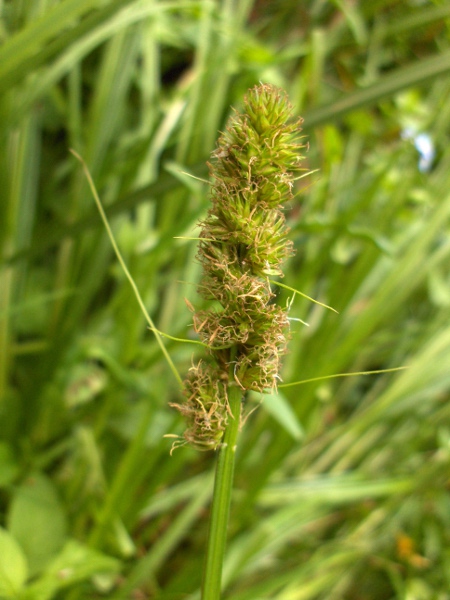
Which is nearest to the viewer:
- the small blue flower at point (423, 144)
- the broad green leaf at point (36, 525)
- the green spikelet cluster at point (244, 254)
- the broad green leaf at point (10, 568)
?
the green spikelet cluster at point (244, 254)

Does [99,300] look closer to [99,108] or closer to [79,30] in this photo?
[99,108]

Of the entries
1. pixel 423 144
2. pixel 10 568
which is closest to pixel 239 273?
pixel 10 568

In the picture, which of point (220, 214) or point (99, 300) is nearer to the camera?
point (220, 214)

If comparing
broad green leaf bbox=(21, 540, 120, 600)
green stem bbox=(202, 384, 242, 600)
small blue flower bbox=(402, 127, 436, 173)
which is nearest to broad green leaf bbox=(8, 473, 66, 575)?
broad green leaf bbox=(21, 540, 120, 600)

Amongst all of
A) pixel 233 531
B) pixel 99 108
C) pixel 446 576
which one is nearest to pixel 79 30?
pixel 99 108

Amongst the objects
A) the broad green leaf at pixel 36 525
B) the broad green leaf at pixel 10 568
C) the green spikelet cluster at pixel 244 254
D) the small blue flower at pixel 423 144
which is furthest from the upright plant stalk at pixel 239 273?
the small blue flower at pixel 423 144

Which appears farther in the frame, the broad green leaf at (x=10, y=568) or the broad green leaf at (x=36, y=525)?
the broad green leaf at (x=36, y=525)

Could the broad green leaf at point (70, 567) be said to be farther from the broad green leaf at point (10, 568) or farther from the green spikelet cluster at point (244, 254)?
the green spikelet cluster at point (244, 254)
